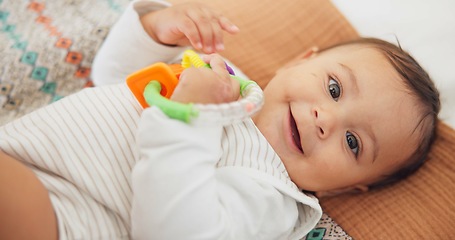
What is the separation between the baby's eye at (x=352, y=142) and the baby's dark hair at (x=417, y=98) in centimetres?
15

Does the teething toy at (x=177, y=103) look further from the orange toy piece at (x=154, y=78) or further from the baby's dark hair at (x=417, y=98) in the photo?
the baby's dark hair at (x=417, y=98)

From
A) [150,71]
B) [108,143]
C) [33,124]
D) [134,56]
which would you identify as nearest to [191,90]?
[150,71]

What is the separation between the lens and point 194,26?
3.43 feet

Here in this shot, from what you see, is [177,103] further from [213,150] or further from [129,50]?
[129,50]

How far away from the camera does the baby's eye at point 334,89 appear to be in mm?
1013

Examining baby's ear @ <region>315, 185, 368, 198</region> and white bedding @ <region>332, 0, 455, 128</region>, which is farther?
white bedding @ <region>332, 0, 455, 128</region>

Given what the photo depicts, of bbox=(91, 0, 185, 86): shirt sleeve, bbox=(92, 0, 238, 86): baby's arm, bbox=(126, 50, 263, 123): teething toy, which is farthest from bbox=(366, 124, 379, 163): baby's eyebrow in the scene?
bbox=(91, 0, 185, 86): shirt sleeve

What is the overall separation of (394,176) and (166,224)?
655mm

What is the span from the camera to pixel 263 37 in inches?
57.1

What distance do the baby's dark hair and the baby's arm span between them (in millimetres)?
436

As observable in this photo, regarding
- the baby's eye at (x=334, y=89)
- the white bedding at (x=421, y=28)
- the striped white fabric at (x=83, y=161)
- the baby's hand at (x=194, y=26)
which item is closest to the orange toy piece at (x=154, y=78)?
the striped white fabric at (x=83, y=161)

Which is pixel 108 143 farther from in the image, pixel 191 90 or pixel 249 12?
pixel 249 12

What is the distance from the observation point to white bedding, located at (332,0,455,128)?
4.23 ft

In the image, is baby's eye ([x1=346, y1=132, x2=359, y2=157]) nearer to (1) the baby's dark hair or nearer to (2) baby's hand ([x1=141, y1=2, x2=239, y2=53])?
(1) the baby's dark hair
